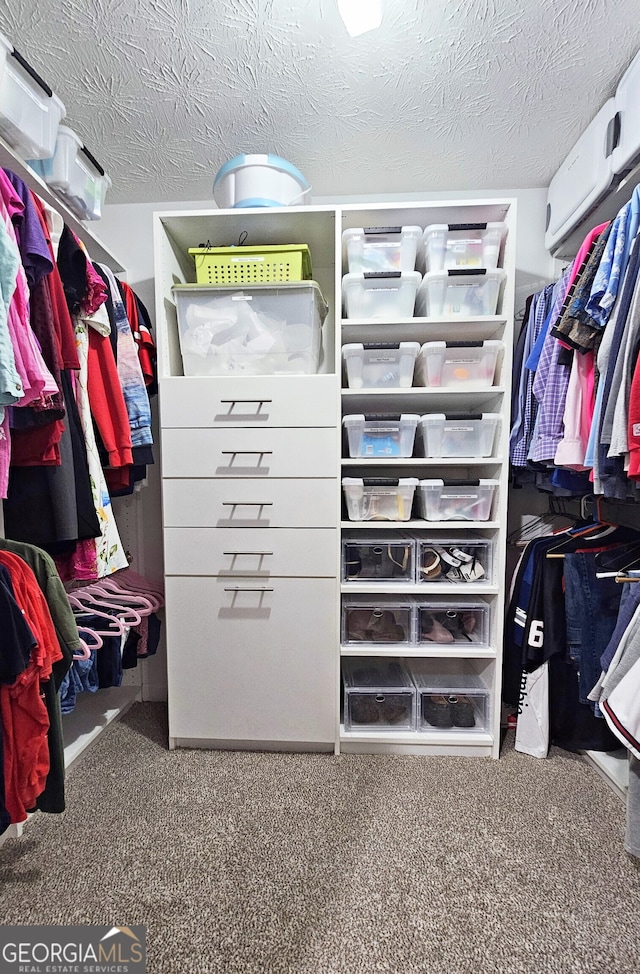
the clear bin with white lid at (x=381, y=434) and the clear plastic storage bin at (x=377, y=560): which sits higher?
the clear bin with white lid at (x=381, y=434)

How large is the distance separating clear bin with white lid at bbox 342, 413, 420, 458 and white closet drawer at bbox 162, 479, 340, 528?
0.18 meters

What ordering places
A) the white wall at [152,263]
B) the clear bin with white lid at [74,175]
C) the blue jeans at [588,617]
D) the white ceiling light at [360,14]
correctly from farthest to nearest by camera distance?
the white wall at [152,263] < the blue jeans at [588,617] < the clear bin with white lid at [74,175] < the white ceiling light at [360,14]

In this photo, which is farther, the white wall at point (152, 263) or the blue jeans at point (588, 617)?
the white wall at point (152, 263)

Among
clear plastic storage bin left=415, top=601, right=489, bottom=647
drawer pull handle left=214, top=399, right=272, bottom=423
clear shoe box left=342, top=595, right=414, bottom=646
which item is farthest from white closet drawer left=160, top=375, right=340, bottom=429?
clear plastic storage bin left=415, top=601, right=489, bottom=647

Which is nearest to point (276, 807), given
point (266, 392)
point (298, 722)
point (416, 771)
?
point (298, 722)

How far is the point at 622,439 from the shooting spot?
1.07 m

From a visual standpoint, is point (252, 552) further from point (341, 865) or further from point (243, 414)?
point (341, 865)

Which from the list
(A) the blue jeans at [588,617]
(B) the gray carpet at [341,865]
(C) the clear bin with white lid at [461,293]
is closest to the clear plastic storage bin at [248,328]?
(C) the clear bin with white lid at [461,293]

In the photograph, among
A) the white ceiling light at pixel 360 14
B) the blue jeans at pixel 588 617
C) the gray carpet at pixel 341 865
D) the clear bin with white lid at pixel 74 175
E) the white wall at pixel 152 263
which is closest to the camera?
the gray carpet at pixel 341 865

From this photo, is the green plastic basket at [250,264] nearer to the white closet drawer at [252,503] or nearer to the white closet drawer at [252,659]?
the white closet drawer at [252,503]

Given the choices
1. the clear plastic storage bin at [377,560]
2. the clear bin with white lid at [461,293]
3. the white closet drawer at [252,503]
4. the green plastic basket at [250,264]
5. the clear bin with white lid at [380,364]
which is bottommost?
the clear plastic storage bin at [377,560]

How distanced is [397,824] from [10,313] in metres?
1.66

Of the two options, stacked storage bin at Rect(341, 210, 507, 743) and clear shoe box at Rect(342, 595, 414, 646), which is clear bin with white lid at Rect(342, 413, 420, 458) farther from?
clear shoe box at Rect(342, 595, 414, 646)

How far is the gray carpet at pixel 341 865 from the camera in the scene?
0.96 meters
